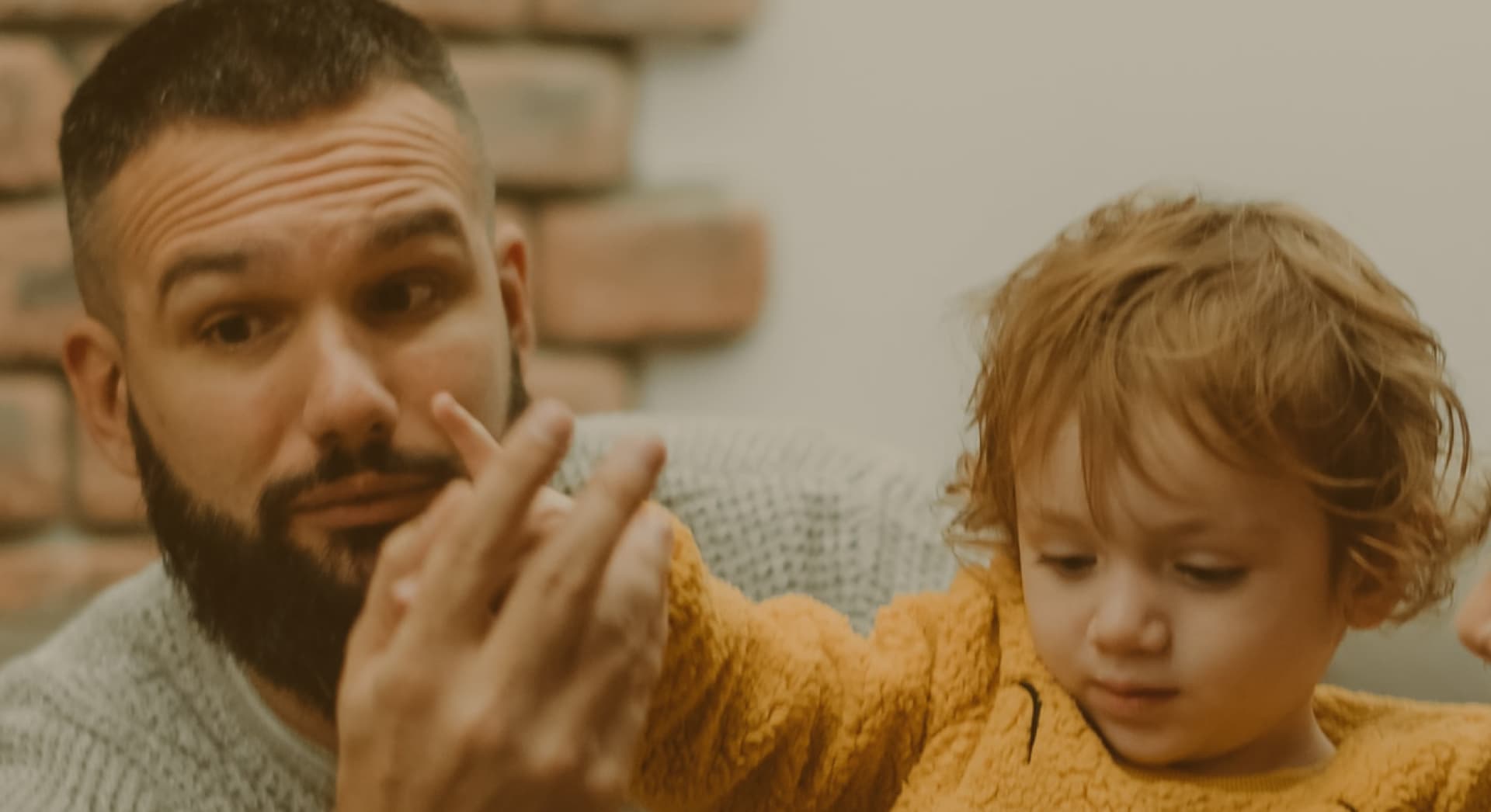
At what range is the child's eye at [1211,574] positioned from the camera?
68 cm

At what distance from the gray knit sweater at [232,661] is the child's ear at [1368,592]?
1.33 feet

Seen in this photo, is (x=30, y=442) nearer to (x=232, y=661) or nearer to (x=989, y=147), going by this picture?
(x=232, y=661)

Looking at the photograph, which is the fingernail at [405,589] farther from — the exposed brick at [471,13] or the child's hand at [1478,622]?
the exposed brick at [471,13]

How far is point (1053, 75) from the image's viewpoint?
1258 mm

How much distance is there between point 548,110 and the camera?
4.16ft

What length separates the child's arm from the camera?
2.22 feet

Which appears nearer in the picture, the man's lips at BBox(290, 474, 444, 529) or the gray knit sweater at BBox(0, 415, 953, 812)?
the man's lips at BBox(290, 474, 444, 529)

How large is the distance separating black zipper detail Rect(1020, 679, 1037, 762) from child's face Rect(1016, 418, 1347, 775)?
0.09ft

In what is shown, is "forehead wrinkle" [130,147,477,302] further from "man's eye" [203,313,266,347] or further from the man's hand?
the man's hand

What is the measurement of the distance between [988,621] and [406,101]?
0.51m

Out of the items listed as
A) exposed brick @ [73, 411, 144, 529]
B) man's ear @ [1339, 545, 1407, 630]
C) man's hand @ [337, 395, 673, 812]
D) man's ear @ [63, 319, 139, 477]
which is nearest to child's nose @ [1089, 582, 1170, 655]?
man's ear @ [1339, 545, 1407, 630]

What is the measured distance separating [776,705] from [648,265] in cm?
66

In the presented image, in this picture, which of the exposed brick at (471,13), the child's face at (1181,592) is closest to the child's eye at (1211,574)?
the child's face at (1181,592)

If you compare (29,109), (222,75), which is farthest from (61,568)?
(222,75)
